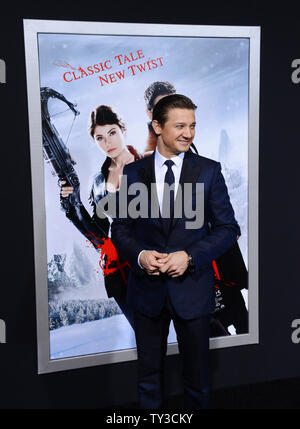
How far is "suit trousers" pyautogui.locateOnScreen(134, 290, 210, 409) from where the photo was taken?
193 cm

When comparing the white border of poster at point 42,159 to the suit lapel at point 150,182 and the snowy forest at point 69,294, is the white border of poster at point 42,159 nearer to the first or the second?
the snowy forest at point 69,294

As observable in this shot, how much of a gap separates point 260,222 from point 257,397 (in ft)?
3.65

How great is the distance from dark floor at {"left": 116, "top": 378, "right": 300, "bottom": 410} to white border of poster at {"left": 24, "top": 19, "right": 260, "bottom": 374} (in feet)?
1.02

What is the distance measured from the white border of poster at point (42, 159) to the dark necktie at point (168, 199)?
785mm

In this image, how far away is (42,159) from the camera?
231 centimetres

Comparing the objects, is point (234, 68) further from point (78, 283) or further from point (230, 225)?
point (78, 283)

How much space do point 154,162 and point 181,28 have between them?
942 millimetres

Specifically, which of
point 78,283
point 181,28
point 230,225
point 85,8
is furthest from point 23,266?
point 181,28

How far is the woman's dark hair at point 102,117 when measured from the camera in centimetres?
237

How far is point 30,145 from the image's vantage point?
2.29m

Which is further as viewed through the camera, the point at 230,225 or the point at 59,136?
the point at 59,136

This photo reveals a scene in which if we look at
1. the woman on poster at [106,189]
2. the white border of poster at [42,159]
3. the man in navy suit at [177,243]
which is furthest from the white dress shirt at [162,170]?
the white border of poster at [42,159]

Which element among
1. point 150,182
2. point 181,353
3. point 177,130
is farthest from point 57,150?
point 181,353
